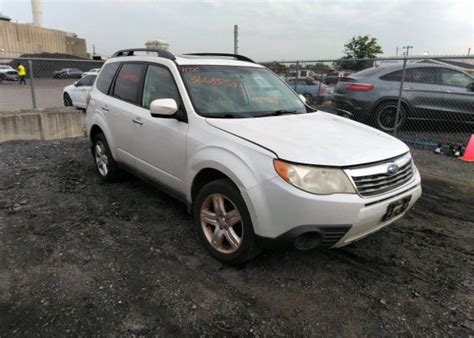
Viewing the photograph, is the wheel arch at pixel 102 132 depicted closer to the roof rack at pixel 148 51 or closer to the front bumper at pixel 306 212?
the roof rack at pixel 148 51

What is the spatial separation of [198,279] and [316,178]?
1.26 m

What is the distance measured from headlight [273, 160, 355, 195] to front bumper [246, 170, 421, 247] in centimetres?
4

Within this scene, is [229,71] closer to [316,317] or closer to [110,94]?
[110,94]

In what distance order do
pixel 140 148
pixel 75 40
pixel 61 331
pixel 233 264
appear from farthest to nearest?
pixel 75 40, pixel 140 148, pixel 233 264, pixel 61 331

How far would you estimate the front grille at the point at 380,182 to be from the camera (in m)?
2.53

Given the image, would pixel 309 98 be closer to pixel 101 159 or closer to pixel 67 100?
pixel 67 100

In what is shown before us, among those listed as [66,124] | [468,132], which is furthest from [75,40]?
[468,132]

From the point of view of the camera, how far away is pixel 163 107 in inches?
125

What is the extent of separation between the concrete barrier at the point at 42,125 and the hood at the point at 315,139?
6.43 m

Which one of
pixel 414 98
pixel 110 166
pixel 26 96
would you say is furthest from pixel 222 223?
pixel 26 96

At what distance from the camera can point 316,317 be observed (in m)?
2.45

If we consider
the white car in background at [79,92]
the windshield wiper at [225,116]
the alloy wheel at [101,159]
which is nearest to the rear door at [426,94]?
the windshield wiper at [225,116]

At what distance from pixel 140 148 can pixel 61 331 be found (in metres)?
2.09

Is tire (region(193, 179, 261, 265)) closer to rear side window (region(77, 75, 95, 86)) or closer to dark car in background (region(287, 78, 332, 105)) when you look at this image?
dark car in background (region(287, 78, 332, 105))
